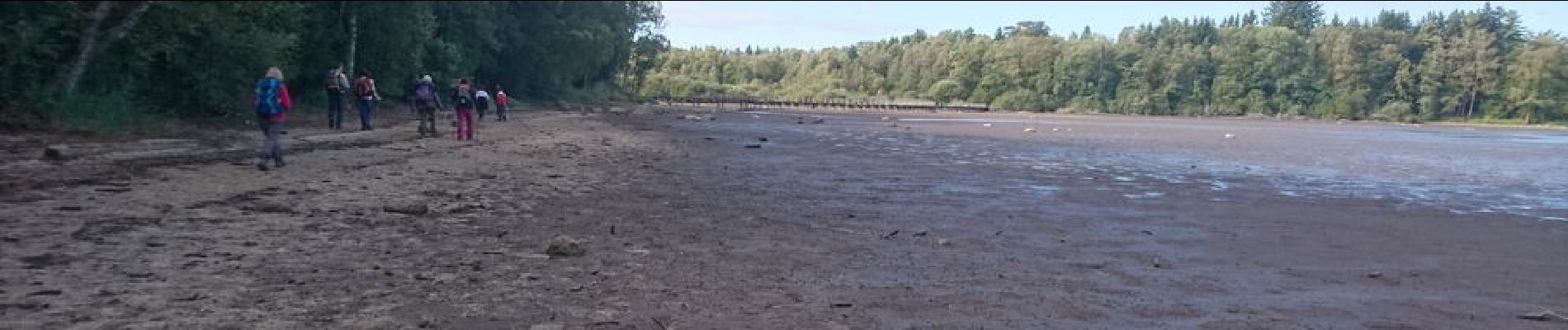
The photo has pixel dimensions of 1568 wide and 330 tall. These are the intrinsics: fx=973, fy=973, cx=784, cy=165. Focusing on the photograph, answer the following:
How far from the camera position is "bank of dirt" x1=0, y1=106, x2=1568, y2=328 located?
229 inches

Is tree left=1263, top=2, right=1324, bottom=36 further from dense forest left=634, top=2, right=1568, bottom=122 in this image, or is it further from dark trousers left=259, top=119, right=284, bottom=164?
dark trousers left=259, top=119, right=284, bottom=164

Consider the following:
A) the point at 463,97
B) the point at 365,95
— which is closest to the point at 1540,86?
the point at 463,97

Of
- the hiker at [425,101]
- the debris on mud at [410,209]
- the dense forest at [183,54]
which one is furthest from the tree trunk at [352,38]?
the debris on mud at [410,209]

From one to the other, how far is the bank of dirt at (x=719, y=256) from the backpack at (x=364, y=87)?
7017 millimetres

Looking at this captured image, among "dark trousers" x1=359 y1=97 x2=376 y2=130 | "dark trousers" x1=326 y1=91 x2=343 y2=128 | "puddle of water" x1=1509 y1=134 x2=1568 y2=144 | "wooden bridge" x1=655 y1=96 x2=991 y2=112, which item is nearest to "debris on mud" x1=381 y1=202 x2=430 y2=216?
"dark trousers" x1=359 y1=97 x2=376 y2=130

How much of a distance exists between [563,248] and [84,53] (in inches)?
604

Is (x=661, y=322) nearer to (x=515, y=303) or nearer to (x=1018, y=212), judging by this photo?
(x=515, y=303)

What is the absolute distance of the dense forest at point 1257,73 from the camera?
11512 cm

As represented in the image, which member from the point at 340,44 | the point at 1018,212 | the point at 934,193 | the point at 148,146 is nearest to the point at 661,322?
the point at 1018,212

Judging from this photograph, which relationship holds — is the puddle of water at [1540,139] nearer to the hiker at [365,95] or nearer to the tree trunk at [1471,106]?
the tree trunk at [1471,106]

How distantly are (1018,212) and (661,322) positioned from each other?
7820 millimetres

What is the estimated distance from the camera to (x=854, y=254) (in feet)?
28.0

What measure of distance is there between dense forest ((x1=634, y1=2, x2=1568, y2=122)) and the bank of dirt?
8286 centimetres

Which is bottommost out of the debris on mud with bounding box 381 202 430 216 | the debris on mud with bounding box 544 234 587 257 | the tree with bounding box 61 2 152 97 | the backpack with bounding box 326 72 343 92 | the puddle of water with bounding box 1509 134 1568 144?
the puddle of water with bounding box 1509 134 1568 144
